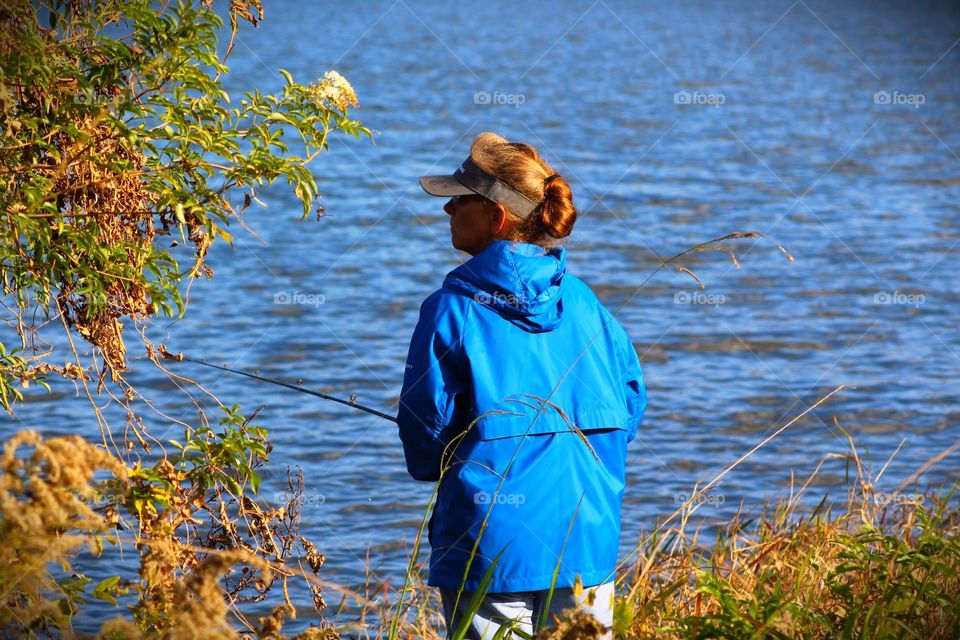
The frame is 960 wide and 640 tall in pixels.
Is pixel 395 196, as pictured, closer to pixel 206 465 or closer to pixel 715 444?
pixel 715 444

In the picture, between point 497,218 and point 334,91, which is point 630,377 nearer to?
point 497,218

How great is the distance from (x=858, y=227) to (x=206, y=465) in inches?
468

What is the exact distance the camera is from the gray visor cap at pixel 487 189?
318 cm

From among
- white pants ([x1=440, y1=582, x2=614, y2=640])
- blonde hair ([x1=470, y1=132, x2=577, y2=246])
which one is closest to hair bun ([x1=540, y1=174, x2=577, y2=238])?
blonde hair ([x1=470, y1=132, x2=577, y2=246])

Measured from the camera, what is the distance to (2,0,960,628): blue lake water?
7789mm

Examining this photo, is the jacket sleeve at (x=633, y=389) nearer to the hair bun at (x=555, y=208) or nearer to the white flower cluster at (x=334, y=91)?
the hair bun at (x=555, y=208)

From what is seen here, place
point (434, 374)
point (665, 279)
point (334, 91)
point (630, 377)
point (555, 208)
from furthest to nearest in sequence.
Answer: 1. point (665, 279)
2. point (334, 91)
3. point (630, 377)
4. point (555, 208)
5. point (434, 374)

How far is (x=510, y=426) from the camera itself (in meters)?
2.99

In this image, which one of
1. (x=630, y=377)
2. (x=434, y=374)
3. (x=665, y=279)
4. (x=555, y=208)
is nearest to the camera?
(x=434, y=374)

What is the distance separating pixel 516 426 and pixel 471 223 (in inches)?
22.4

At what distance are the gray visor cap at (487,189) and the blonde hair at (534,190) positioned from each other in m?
0.01

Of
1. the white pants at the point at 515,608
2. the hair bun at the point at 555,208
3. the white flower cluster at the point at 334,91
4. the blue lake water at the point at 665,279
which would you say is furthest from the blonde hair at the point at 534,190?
the blue lake water at the point at 665,279

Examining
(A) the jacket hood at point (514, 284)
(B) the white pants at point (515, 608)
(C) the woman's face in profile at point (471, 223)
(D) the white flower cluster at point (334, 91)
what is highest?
(D) the white flower cluster at point (334, 91)

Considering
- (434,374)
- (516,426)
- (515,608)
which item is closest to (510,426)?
(516,426)
